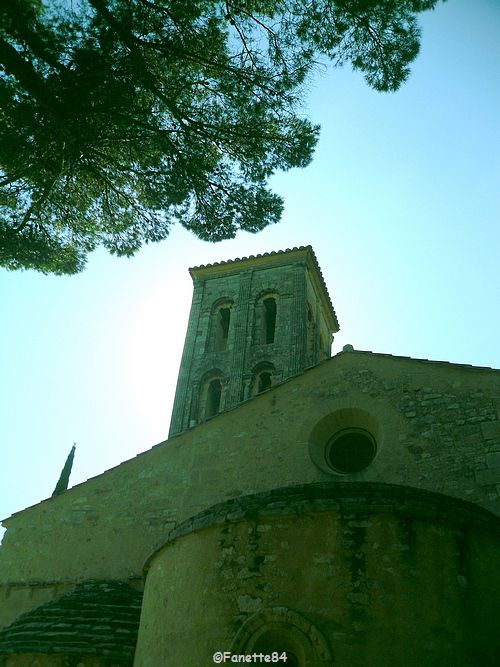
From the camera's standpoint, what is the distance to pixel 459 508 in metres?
5.99

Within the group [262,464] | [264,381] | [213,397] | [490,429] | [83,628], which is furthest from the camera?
[213,397]

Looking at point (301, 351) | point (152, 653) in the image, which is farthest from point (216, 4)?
point (301, 351)

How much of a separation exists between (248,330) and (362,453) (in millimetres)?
14096

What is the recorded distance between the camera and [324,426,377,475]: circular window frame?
9367 mm

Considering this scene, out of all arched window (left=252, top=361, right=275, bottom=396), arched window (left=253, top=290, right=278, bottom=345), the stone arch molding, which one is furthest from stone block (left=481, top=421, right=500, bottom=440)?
arched window (left=253, top=290, right=278, bottom=345)

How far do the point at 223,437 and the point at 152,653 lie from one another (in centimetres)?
481

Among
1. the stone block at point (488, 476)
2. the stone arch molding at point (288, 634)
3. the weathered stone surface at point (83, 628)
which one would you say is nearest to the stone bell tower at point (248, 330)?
the weathered stone surface at point (83, 628)

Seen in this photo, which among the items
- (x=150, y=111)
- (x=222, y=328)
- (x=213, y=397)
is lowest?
(x=150, y=111)

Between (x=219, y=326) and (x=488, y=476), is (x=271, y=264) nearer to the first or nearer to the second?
(x=219, y=326)

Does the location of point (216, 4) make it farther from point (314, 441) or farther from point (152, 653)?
point (152, 653)

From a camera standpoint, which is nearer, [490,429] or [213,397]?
[490,429]

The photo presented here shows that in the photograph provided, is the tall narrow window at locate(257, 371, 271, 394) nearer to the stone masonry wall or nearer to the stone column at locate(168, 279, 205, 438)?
the stone column at locate(168, 279, 205, 438)

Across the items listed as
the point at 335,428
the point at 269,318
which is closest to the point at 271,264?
the point at 269,318

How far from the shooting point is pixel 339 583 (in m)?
5.41
